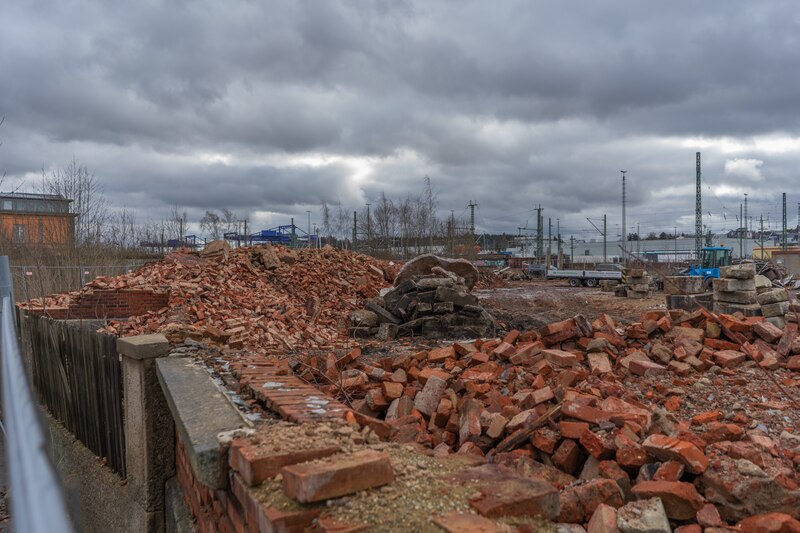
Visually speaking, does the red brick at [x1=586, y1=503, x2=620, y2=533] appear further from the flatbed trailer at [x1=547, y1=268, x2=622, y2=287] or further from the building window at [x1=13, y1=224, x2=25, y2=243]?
the flatbed trailer at [x1=547, y1=268, x2=622, y2=287]

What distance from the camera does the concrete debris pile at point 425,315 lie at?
11.2 m

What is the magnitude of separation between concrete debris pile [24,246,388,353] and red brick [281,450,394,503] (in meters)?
3.93

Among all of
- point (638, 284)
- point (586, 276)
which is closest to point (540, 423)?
point (638, 284)

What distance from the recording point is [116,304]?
36.7 feet

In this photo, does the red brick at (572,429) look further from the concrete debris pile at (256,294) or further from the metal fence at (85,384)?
the concrete debris pile at (256,294)

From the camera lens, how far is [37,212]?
54.7 ft

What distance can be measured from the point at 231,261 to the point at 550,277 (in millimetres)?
27605

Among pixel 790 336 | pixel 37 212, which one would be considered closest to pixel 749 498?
pixel 790 336

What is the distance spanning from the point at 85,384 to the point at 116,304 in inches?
234

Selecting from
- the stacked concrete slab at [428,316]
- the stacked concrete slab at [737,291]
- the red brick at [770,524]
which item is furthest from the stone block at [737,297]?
the red brick at [770,524]

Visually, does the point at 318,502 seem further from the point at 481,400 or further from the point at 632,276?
the point at 632,276

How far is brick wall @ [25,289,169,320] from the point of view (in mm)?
11164

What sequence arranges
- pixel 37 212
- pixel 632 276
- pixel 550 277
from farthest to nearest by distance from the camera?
1. pixel 550 277
2. pixel 632 276
3. pixel 37 212

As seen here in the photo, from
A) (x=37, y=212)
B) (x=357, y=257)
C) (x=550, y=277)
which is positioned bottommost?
(x=550, y=277)
